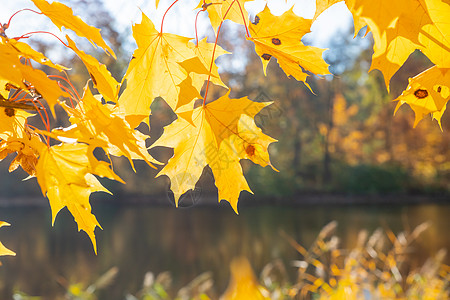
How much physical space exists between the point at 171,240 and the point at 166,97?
5.85 metres

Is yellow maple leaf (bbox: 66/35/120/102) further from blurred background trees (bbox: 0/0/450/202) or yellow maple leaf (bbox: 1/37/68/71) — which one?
blurred background trees (bbox: 0/0/450/202)

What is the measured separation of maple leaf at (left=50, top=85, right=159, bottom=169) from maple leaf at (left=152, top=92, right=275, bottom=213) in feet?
0.23

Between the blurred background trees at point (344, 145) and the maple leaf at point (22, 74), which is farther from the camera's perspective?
the blurred background trees at point (344, 145)

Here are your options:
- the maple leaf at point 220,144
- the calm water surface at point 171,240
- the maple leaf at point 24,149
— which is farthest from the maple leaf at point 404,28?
the calm water surface at point 171,240

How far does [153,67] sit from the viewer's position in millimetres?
349

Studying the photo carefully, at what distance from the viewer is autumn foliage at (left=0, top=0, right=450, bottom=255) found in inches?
10.7

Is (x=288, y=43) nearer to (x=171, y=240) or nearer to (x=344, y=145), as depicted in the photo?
(x=171, y=240)

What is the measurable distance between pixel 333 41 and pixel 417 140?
3410 mm

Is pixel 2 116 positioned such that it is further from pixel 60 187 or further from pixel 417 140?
pixel 417 140

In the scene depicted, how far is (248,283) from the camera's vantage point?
12cm

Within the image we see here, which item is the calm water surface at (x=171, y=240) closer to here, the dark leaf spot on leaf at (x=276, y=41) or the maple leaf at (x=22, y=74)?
the dark leaf spot on leaf at (x=276, y=41)

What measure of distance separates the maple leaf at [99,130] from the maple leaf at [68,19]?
0.04 metres

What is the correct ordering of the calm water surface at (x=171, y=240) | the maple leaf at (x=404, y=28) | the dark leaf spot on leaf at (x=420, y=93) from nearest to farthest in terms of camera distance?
the maple leaf at (x=404, y=28)
the dark leaf spot on leaf at (x=420, y=93)
the calm water surface at (x=171, y=240)

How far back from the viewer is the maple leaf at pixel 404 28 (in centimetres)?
22
